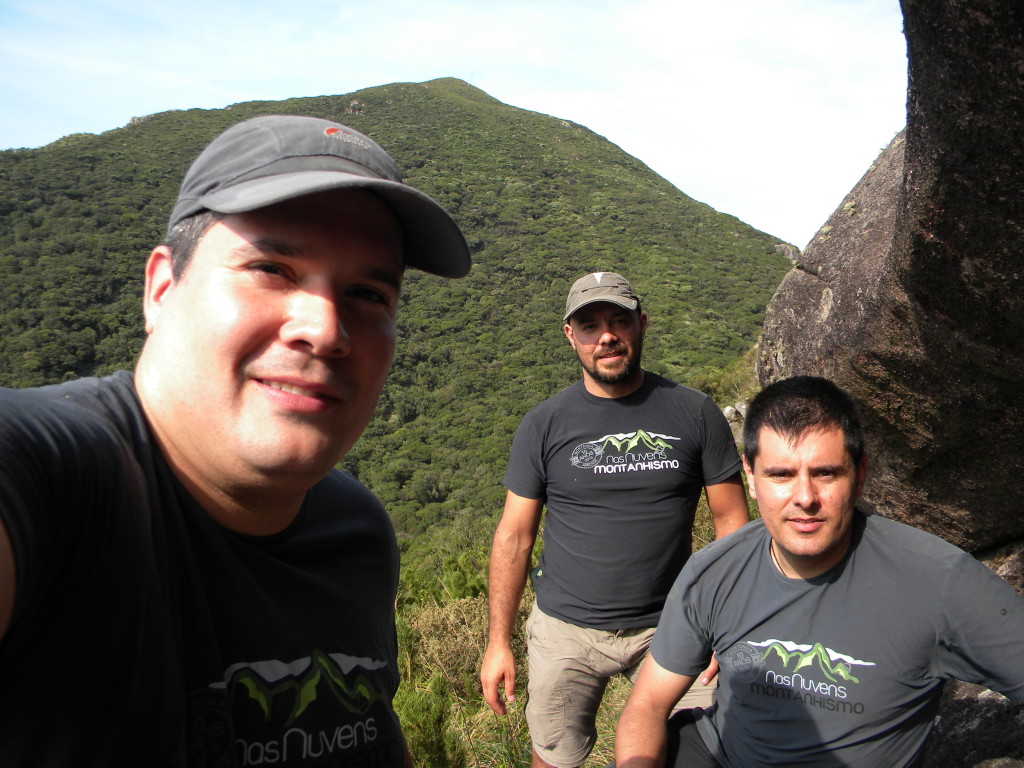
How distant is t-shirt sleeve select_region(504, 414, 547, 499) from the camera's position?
298 cm

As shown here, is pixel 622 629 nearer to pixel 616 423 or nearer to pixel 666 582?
pixel 666 582

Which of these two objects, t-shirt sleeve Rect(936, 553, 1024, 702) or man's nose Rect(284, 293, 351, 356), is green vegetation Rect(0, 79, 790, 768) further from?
man's nose Rect(284, 293, 351, 356)

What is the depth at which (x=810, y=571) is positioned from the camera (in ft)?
6.35

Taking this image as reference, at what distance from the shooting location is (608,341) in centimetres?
293

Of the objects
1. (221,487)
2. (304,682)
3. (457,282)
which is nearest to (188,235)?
(221,487)

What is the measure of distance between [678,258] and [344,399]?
54.8 meters

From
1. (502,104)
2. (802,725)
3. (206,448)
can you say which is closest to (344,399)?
(206,448)

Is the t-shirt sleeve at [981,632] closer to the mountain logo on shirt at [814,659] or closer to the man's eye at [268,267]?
the mountain logo on shirt at [814,659]

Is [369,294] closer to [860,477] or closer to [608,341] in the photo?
[860,477]

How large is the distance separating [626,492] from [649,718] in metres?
0.90

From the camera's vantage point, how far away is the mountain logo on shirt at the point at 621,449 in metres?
2.78

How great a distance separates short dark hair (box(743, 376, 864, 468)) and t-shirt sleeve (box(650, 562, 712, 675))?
439 mm

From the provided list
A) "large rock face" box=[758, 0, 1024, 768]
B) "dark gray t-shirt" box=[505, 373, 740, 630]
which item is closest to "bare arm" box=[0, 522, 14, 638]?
"large rock face" box=[758, 0, 1024, 768]

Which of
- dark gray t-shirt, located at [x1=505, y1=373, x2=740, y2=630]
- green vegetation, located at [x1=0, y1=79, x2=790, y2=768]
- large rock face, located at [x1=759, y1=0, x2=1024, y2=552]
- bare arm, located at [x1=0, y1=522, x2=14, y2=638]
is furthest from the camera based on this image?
green vegetation, located at [x1=0, y1=79, x2=790, y2=768]
